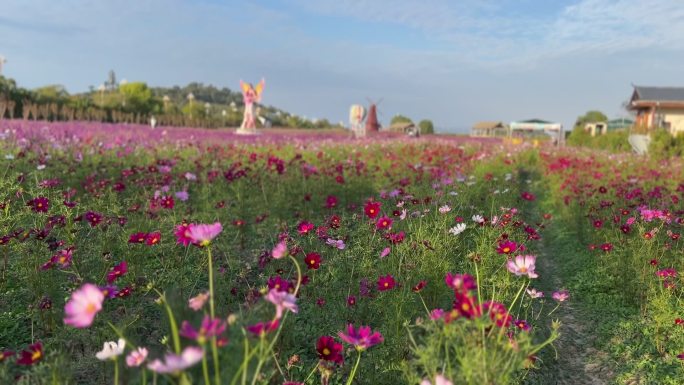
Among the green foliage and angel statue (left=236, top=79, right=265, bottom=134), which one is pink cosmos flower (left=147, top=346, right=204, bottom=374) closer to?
the green foliage

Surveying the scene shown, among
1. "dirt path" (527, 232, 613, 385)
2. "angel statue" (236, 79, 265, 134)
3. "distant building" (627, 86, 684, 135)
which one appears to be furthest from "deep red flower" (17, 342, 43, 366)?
"distant building" (627, 86, 684, 135)

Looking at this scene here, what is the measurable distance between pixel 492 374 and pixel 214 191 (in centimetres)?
499

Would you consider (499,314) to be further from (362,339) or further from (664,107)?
(664,107)

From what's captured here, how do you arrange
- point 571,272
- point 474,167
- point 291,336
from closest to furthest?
A: point 291,336, point 571,272, point 474,167

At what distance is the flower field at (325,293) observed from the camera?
4.88 feet

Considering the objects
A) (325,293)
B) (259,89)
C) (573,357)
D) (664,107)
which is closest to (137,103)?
(259,89)

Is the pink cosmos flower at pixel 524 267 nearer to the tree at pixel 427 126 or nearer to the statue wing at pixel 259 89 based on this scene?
the statue wing at pixel 259 89

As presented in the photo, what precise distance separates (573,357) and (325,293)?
1678mm

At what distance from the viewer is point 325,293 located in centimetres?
321

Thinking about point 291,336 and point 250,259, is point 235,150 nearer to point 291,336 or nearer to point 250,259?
point 250,259

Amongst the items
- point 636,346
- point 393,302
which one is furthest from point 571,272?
point 393,302

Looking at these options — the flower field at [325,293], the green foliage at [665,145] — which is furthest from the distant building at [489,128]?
the flower field at [325,293]

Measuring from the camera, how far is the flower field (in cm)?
149

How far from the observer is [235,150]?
9828mm
